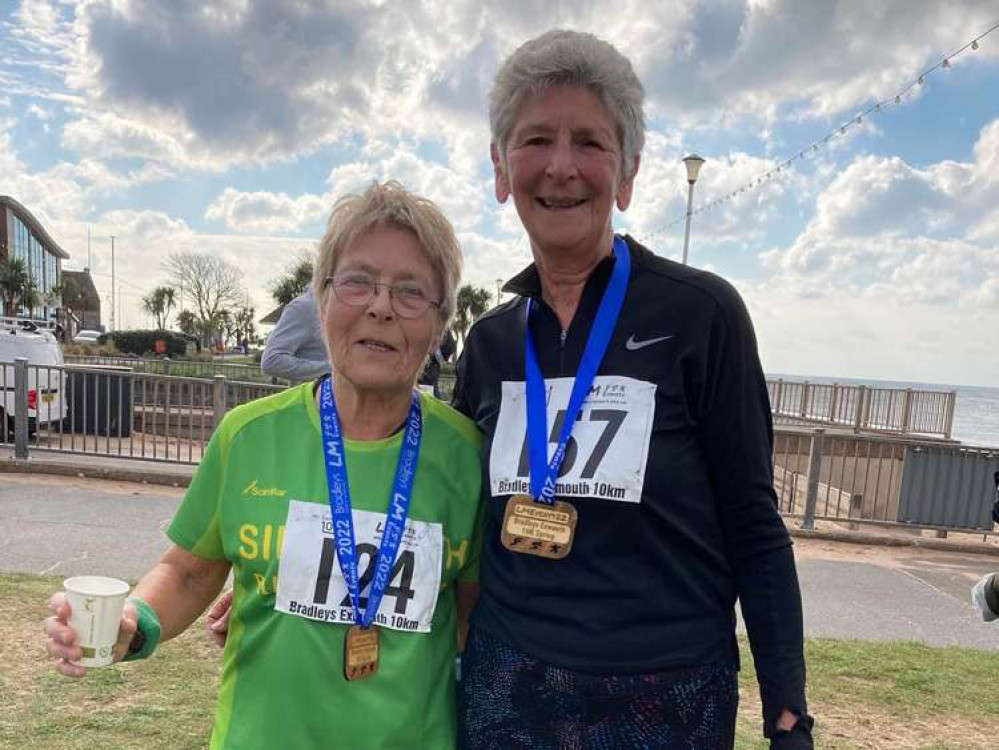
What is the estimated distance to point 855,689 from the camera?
13.8ft

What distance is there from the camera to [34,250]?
279 ft

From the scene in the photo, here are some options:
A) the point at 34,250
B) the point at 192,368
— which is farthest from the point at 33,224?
the point at 192,368

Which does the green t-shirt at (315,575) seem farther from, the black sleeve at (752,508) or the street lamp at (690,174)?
the street lamp at (690,174)

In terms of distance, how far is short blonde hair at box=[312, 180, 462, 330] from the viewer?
1670 mm

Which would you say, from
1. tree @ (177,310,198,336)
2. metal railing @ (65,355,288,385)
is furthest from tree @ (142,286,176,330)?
metal railing @ (65,355,288,385)

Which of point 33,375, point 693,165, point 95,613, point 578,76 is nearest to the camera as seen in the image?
point 95,613

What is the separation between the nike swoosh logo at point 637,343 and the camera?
1.55 meters

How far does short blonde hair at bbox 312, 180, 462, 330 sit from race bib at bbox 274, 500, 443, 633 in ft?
1.71

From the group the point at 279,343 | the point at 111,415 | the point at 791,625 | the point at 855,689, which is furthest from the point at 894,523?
the point at 111,415

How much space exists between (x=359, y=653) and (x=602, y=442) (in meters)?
0.68

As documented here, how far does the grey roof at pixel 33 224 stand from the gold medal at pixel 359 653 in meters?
85.3

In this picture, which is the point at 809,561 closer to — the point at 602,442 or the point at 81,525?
the point at 602,442

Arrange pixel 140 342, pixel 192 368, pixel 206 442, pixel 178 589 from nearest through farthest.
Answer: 1. pixel 178 589
2. pixel 206 442
3. pixel 192 368
4. pixel 140 342

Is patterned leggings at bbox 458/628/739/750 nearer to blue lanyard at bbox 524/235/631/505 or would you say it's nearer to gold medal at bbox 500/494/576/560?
gold medal at bbox 500/494/576/560
